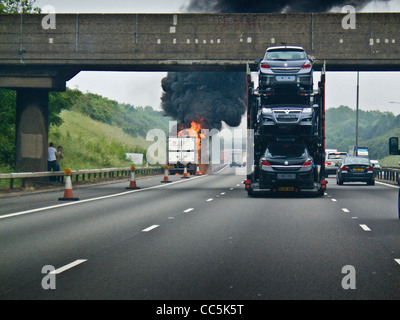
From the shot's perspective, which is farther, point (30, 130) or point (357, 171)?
point (357, 171)

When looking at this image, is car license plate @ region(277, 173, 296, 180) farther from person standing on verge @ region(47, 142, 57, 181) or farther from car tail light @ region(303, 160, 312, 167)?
person standing on verge @ region(47, 142, 57, 181)

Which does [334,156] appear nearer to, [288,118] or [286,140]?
[286,140]

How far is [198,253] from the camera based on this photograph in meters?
10.3

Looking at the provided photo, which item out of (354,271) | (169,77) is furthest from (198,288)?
(169,77)

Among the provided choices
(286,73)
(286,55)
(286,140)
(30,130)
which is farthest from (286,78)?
(30,130)

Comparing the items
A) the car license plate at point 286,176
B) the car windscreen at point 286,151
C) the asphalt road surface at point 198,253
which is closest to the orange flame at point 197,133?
the car windscreen at point 286,151

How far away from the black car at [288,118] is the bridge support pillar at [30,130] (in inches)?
536

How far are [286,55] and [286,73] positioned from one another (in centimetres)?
122

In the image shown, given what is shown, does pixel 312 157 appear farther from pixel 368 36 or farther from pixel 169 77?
pixel 169 77

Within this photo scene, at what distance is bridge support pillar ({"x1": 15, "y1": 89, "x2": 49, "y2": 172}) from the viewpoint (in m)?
32.5

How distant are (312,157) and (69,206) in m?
8.70

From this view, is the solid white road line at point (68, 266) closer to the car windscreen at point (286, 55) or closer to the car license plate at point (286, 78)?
the car license plate at point (286, 78)

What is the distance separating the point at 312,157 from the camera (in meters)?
23.5

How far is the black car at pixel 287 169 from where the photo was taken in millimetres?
22672
